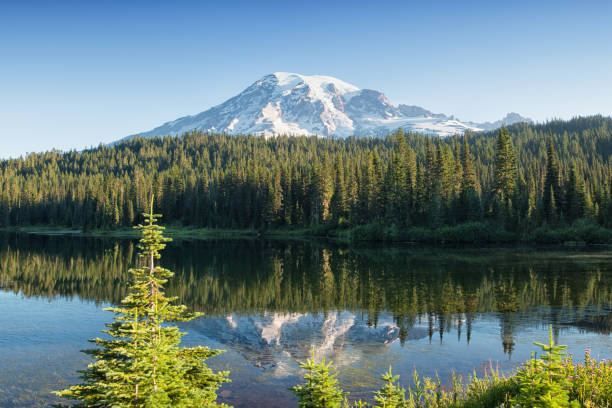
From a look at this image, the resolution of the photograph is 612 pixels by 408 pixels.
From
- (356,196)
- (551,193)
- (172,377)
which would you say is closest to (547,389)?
(172,377)

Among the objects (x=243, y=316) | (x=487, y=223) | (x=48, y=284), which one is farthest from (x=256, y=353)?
(x=487, y=223)

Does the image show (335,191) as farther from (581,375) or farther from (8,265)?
(581,375)

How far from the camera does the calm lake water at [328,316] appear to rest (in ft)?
63.9

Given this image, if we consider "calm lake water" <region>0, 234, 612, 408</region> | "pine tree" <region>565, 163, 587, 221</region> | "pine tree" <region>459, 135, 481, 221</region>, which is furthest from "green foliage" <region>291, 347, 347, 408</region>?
"pine tree" <region>565, 163, 587, 221</region>

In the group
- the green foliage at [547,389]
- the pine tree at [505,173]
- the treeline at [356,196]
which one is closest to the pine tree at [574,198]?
the treeline at [356,196]

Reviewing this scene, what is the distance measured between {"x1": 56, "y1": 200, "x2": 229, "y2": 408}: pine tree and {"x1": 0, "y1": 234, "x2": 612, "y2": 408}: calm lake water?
5.64 metres

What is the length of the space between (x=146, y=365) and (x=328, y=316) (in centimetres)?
2142

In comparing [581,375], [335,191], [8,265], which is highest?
[335,191]

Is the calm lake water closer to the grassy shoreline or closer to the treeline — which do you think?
the grassy shoreline

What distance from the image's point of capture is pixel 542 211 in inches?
3762

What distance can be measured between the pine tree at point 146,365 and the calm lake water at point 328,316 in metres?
5.64

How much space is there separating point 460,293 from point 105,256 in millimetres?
53686

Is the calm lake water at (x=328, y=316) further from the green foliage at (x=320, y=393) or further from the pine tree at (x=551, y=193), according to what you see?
the pine tree at (x=551, y=193)

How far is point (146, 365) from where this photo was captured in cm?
945
